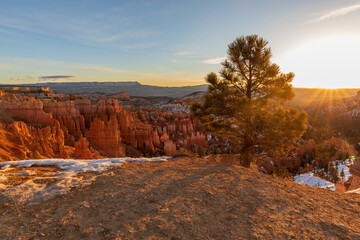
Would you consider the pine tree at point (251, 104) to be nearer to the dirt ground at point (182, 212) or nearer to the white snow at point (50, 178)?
the dirt ground at point (182, 212)

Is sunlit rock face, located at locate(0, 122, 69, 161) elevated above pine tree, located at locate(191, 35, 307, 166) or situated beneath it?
situated beneath

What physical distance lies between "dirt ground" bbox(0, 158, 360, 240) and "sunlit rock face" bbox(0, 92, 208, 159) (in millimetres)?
5836

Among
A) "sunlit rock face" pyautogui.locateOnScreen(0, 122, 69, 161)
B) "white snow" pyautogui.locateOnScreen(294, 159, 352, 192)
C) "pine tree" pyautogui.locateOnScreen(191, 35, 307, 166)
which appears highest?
"pine tree" pyautogui.locateOnScreen(191, 35, 307, 166)

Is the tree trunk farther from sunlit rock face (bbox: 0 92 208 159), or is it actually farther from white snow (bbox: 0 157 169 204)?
white snow (bbox: 0 157 169 204)

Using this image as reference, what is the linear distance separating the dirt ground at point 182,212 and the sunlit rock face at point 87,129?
5.84 meters

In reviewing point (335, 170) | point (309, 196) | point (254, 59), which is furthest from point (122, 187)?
point (335, 170)

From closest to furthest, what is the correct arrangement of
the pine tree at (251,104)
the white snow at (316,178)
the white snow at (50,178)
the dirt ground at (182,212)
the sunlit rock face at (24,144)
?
the dirt ground at (182,212) → the white snow at (50,178) → the pine tree at (251,104) → the sunlit rock face at (24,144) → the white snow at (316,178)

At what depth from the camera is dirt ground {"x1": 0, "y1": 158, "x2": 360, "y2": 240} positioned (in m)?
3.39

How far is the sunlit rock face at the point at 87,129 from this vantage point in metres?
17.7

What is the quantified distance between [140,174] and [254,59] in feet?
24.7

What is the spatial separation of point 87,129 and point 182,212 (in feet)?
103

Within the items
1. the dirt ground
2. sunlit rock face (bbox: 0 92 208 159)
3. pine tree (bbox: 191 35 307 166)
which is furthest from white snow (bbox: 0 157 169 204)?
pine tree (bbox: 191 35 307 166)

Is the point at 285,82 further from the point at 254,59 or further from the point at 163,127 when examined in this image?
the point at 163,127

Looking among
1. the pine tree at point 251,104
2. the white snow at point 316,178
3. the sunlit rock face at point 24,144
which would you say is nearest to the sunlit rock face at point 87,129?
the sunlit rock face at point 24,144
